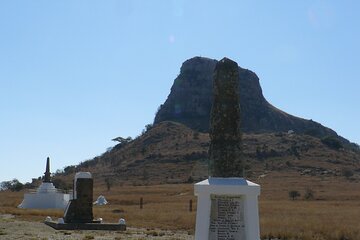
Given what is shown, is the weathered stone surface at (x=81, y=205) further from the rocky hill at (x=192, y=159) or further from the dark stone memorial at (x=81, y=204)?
the rocky hill at (x=192, y=159)

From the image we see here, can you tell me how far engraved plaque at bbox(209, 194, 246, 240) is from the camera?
1108 cm

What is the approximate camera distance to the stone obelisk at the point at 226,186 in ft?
36.3

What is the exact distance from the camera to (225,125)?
1177 centimetres

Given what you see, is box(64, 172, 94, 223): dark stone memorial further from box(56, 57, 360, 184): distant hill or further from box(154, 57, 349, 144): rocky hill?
box(154, 57, 349, 144): rocky hill

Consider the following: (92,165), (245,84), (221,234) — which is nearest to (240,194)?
(221,234)

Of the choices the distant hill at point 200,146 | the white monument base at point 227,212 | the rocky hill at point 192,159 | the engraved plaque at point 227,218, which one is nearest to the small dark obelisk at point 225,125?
the white monument base at point 227,212

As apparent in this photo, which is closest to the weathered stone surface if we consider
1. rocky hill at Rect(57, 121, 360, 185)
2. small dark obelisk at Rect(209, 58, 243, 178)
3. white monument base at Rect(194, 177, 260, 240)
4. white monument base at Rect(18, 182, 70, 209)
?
small dark obelisk at Rect(209, 58, 243, 178)

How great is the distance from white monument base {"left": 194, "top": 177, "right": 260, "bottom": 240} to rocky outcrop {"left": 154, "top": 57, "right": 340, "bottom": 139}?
129981mm

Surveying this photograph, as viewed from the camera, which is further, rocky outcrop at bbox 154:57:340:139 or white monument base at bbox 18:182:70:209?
rocky outcrop at bbox 154:57:340:139

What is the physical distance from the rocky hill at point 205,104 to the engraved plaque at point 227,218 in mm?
129984

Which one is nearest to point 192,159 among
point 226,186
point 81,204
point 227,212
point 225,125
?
point 81,204

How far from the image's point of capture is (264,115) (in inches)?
5994

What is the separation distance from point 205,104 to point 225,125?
13742 cm

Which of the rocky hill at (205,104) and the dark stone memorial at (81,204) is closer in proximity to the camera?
the dark stone memorial at (81,204)
